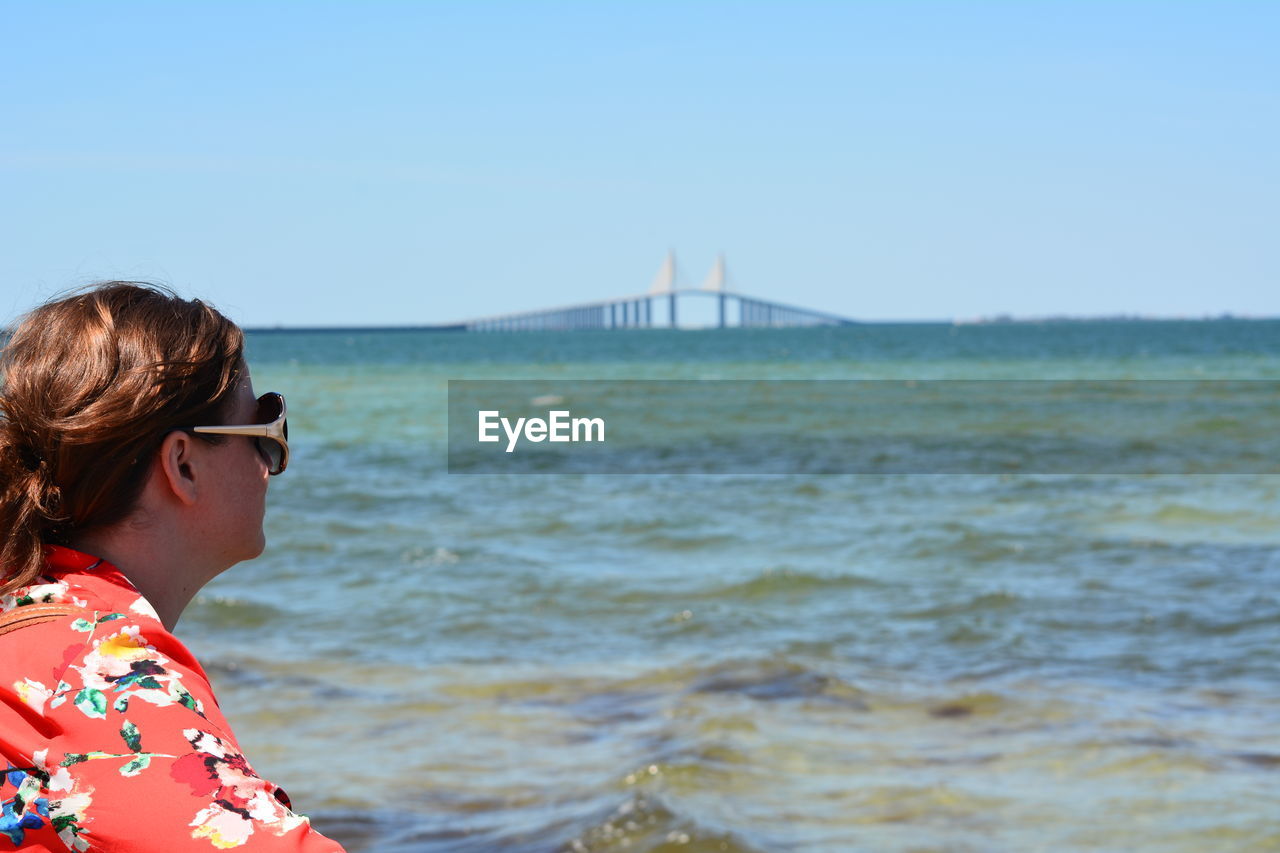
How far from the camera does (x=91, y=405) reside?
125 centimetres

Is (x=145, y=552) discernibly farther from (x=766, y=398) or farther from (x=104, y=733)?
(x=766, y=398)

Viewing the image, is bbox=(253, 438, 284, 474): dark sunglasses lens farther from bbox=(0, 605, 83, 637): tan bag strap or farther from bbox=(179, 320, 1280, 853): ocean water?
bbox=(179, 320, 1280, 853): ocean water

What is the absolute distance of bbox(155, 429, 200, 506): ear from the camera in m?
1.30

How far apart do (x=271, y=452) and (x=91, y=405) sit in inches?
8.7

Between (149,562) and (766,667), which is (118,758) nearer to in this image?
(149,562)

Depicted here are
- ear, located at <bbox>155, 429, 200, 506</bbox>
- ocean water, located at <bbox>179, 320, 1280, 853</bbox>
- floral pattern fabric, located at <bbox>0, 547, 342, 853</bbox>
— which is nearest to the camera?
floral pattern fabric, located at <bbox>0, 547, 342, 853</bbox>

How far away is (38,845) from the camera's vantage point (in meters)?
1.11

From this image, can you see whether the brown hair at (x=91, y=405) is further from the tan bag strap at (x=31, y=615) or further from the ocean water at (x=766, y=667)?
the ocean water at (x=766, y=667)

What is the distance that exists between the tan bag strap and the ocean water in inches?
51.5

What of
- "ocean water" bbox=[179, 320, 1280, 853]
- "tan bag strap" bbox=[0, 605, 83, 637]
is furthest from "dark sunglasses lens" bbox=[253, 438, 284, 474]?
"ocean water" bbox=[179, 320, 1280, 853]

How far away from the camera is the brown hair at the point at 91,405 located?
4.14ft

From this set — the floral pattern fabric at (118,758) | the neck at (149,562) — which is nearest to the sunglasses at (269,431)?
the neck at (149,562)

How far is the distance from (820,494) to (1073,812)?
10.0 m

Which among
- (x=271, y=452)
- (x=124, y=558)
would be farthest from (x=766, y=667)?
(x=124, y=558)
